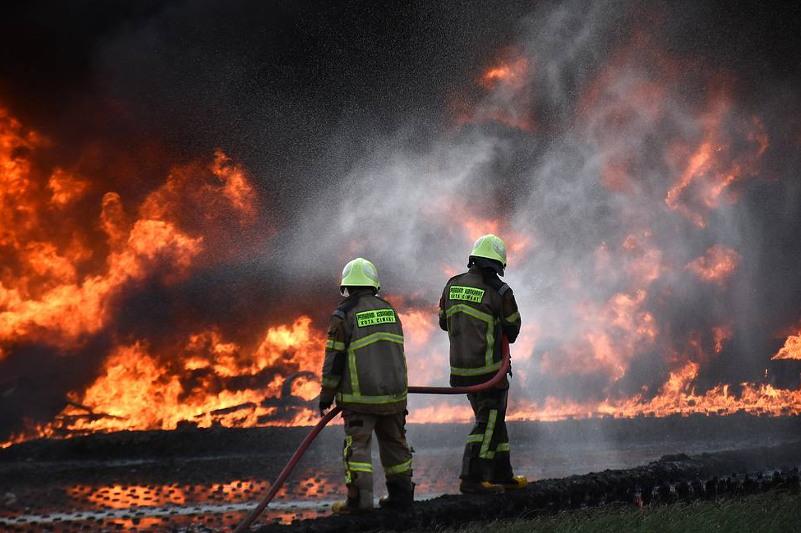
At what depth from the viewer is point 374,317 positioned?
657cm

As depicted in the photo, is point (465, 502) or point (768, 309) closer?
point (465, 502)

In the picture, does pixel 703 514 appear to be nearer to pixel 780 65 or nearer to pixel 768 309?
pixel 768 309

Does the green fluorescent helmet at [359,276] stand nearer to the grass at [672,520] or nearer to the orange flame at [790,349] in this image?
the grass at [672,520]

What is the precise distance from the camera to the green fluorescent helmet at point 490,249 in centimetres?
752

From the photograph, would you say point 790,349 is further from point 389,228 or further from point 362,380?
point 362,380

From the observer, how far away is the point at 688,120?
18.7 metres

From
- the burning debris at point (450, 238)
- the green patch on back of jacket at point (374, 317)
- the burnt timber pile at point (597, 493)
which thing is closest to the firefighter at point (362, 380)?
the green patch on back of jacket at point (374, 317)

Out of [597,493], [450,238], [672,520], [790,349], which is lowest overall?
[672,520]

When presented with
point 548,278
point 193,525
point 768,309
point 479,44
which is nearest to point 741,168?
point 768,309

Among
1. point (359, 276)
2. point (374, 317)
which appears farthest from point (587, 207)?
point (374, 317)

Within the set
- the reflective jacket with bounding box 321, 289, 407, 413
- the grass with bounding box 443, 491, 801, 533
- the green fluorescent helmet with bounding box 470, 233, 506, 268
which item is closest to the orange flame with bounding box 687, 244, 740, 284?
the grass with bounding box 443, 491, 801, 533

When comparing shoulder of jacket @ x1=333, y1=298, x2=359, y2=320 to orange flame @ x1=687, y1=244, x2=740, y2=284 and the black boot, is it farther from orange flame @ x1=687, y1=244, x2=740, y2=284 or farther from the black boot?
orange flame @ x1=687, y1=244, x2=740, y2=284

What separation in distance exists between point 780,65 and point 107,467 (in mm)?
17058

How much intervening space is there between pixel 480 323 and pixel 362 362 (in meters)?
1.42
